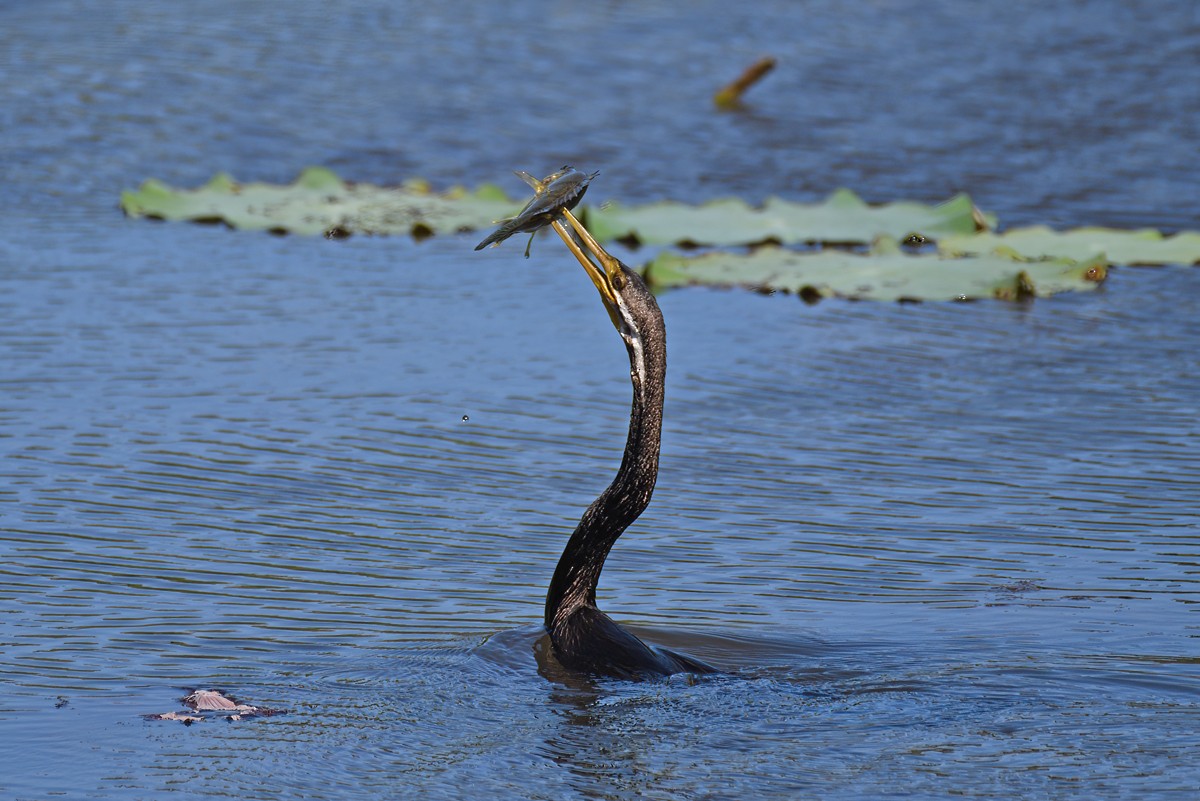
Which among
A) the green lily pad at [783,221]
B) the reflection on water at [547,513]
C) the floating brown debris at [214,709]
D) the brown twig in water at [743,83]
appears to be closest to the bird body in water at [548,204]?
the reflection on water at [547,513]

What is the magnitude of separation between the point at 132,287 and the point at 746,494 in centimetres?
367

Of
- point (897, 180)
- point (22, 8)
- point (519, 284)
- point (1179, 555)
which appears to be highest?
point (22, 8)

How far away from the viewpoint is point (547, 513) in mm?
6043

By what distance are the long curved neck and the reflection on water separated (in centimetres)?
16

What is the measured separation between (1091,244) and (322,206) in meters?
3.98

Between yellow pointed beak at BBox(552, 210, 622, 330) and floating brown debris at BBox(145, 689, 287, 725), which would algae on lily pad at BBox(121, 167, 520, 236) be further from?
floating brown debris at BBox(145, 689, 287, 725)

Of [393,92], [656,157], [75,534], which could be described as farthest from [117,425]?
[393,92]

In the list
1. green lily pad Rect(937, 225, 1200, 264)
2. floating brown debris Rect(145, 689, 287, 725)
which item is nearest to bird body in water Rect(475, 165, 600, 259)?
floating brown debris Rect(145, 689, 287, 725)

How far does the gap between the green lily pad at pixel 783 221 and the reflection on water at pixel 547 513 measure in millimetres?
484

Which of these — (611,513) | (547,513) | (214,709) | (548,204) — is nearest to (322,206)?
(547,513)

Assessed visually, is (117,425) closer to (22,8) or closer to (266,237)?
(266,237)

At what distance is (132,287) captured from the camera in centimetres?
874

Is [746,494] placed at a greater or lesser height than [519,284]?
lesser

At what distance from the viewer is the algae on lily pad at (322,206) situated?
32.6 ft
